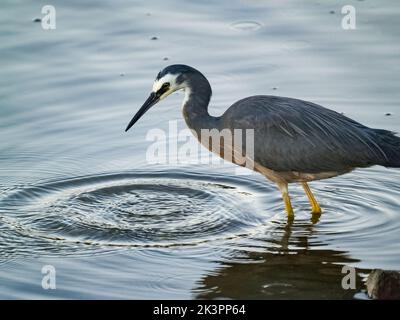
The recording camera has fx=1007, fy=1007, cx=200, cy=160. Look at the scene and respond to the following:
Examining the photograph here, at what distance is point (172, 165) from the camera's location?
441 inches

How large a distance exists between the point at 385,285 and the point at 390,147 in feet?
6.95

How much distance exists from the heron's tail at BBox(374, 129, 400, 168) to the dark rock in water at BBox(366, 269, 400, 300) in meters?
1.77

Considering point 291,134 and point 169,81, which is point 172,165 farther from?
point 291,134

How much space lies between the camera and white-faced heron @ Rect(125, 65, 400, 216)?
992 centimetres

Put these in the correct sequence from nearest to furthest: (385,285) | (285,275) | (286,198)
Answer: (385,285) → (285,275) → (286,198)

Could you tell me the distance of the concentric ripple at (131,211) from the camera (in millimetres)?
9516

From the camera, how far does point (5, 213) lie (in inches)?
394

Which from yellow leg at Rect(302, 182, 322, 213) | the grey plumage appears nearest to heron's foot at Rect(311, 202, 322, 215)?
yellow leg at Rect(302, 182, 322, 213)

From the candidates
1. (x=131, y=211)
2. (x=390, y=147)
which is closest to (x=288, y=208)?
(x=390, y=147)

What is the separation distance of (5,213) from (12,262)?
1130 mm

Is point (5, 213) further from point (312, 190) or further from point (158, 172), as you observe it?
point (312, 190)

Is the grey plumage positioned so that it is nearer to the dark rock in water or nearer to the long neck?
the long neck

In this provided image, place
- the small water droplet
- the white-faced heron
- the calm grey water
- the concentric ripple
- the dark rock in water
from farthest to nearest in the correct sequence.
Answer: the small water droplet, the white-faced heron, the concentric ripple, the calm grey water, the dark rock in water

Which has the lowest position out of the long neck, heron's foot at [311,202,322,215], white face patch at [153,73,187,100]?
heron's foot at [311,202,322,215]
